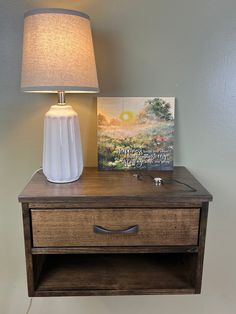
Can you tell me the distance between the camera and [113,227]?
0.88 m

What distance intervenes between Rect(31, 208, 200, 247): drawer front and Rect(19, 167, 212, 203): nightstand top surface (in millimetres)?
46

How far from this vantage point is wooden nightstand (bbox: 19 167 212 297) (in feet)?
2.80

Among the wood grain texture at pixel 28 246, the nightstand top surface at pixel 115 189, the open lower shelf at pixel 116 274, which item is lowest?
the open lower shelf at pixel 116 274

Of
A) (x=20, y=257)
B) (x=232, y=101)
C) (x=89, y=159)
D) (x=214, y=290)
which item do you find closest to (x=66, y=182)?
(x=89, y=159)

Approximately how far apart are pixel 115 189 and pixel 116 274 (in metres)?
0.35

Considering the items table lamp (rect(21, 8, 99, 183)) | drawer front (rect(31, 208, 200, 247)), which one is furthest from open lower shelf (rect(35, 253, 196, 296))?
table lamp (rect(21, 8, 99, 183))

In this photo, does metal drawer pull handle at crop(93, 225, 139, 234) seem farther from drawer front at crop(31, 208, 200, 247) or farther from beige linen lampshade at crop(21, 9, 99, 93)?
beige linen lampshade at crop(21, 9, 99, 93)

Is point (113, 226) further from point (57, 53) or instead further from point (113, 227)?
point (57, 53)

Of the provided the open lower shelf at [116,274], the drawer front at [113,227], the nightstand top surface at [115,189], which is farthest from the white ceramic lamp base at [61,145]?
the open lower shelf at [116,274]

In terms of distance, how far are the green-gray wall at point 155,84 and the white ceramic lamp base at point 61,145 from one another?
19cm

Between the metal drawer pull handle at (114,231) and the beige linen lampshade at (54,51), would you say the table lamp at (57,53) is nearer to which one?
the beige linen lampshade at (54,51)

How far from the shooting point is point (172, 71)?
1104 mm

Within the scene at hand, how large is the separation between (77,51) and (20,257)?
0.98 meters

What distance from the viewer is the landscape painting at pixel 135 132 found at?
3.65ft
